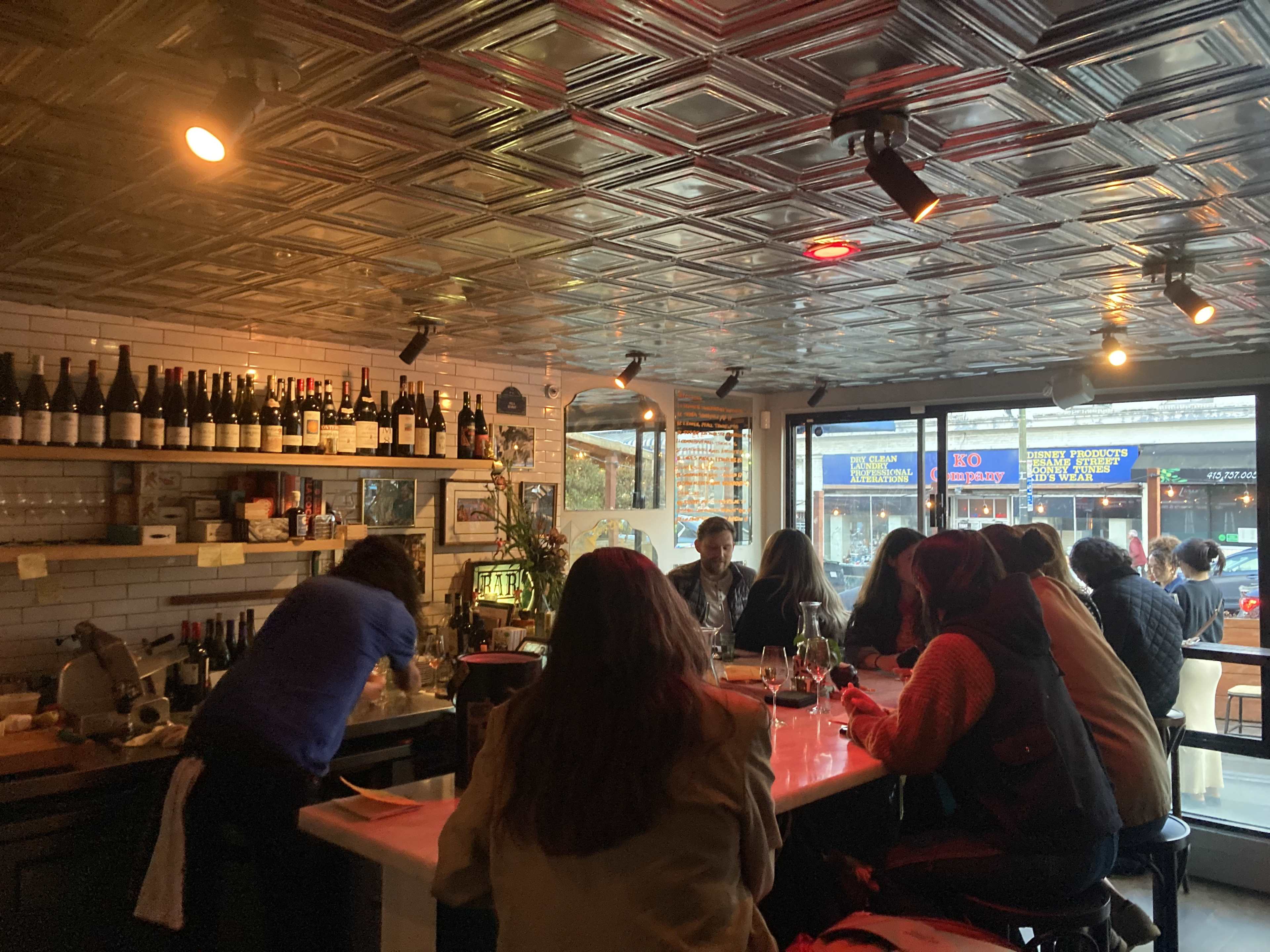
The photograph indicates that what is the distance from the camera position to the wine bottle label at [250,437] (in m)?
4.63

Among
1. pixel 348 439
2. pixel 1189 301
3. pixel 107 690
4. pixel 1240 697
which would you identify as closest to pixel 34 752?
pixel 107 690

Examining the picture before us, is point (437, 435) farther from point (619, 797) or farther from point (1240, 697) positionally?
point (1240, 697)

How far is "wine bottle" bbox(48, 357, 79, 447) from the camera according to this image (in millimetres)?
4059

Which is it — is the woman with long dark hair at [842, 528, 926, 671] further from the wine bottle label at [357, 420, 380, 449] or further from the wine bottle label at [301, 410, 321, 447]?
the wine bottle label at [301, 410, 321, 447]

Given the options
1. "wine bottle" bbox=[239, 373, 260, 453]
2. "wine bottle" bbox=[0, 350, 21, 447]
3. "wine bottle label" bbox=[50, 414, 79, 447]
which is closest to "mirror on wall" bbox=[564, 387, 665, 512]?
"wine bottle" bbox=[239, 373, 260, 453]

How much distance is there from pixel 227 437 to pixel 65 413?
682mm

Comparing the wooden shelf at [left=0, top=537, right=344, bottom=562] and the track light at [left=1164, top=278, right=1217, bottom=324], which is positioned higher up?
the track light at [left=1164, top=278, right=1217, bottom=324]

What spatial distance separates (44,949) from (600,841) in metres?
2.89

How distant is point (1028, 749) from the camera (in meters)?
2.43

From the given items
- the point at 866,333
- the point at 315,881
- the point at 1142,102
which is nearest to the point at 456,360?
the point at 866,333

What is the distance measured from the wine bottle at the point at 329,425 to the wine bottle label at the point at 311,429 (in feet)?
0.15

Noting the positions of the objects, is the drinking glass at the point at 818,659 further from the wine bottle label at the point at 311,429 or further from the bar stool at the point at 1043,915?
the wine bottle label at the point at 311,429

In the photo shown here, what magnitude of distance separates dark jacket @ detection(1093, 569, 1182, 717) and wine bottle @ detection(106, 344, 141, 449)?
4481mm

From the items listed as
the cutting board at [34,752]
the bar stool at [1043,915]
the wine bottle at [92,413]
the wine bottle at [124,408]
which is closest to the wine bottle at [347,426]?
the wine bottle at [124,408]
